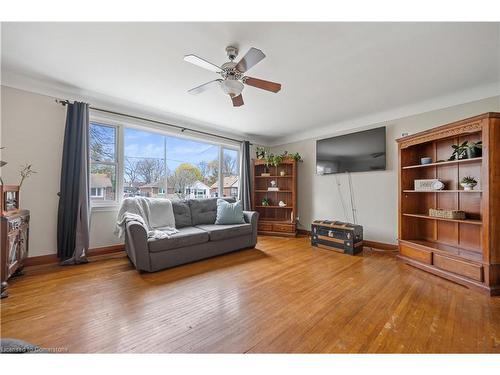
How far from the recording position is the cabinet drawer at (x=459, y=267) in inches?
87.5

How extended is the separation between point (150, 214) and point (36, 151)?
64.7 inches

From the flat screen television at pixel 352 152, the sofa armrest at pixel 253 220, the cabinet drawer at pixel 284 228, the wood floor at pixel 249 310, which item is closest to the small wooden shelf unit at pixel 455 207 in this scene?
the wood floor at pixel 249 310

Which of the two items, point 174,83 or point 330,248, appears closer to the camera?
A: point 174,83

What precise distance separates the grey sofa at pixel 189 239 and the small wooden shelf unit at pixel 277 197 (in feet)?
4.06

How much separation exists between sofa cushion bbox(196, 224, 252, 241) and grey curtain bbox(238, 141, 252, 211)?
1385 millimetres

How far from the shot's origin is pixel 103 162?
3.43 metres

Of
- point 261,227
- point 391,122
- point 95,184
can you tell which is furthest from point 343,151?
point 95,184

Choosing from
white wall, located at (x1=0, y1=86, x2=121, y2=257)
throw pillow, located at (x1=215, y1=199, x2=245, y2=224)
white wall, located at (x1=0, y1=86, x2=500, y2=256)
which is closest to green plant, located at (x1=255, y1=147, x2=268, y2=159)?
throw pillow, located at (x1=215, y1=199, x2=245, y2=224)

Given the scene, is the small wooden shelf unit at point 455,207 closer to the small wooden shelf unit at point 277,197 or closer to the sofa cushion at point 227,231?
the small wooden shelf unit at point 277,197

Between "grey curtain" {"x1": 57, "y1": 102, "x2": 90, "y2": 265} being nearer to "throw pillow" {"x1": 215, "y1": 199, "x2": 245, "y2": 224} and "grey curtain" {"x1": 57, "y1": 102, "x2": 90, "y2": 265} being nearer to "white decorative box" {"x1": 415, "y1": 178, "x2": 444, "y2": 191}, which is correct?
"throw pillow" {"x1": 215, "y1": 199, "x2": 245, "y2": 224}

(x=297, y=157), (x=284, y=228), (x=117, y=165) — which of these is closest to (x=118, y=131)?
(x=117, y=165)

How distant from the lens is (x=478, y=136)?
2635 mm
